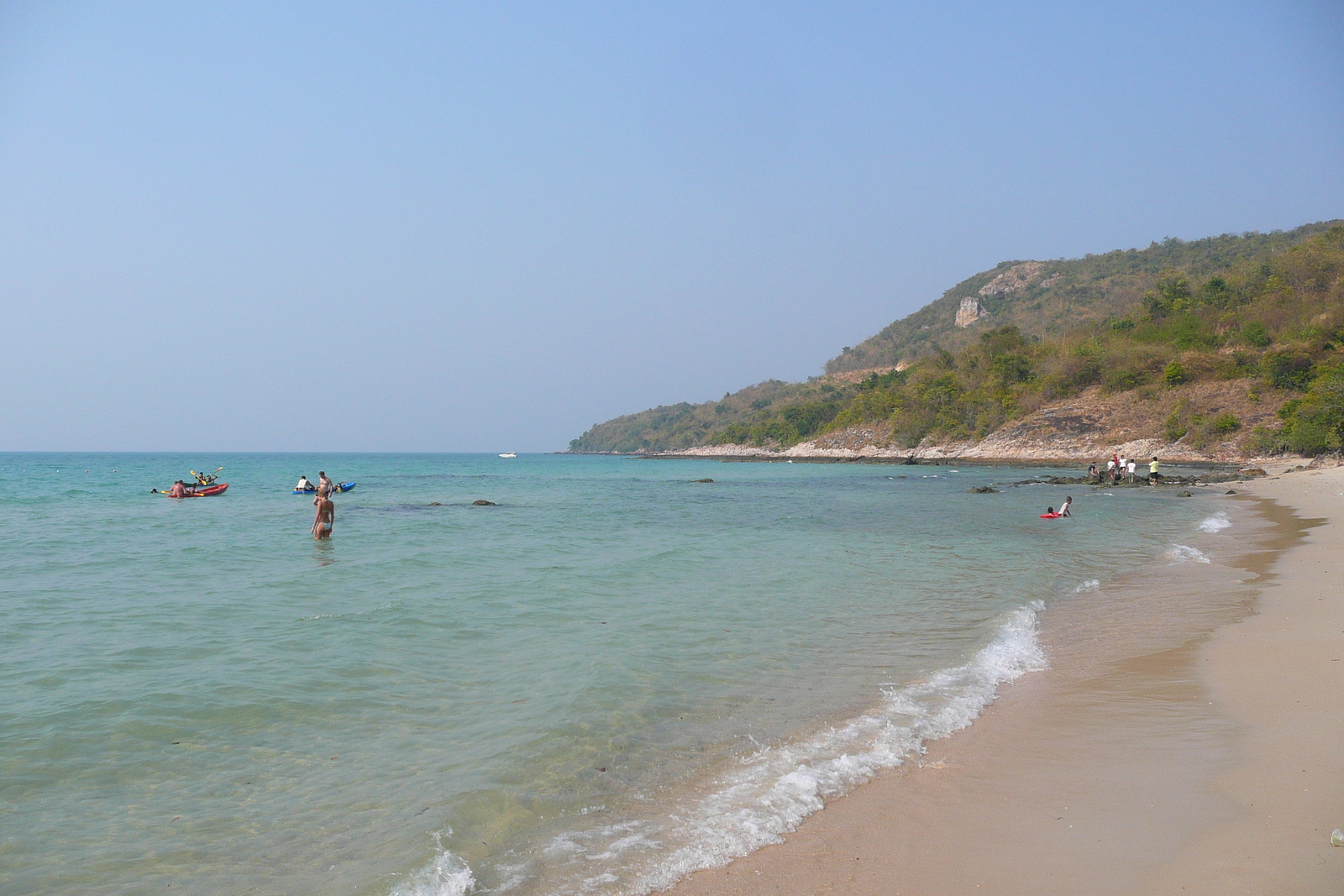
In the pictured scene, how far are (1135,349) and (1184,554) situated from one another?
2900 inches

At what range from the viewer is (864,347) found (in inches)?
7101

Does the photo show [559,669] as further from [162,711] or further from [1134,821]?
[1134,821]

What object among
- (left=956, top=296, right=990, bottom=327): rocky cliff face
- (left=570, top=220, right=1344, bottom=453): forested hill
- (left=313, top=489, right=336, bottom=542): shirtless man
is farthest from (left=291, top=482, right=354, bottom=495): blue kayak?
(left=956, top=296, right=990, bottom=327): rocky cliff face

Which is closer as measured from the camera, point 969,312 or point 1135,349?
point 1135,349

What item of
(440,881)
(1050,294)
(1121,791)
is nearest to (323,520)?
(440,881)

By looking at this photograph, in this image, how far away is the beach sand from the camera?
3537 mm

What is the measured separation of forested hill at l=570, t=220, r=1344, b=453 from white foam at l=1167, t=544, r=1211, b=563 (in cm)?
3517

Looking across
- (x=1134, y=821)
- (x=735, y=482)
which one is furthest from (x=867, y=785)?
(x=735, y=482)

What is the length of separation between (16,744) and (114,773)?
113cm

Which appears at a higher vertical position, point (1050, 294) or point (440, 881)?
point (1050, 294)

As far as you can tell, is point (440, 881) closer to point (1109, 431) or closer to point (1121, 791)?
point (1121, 791)

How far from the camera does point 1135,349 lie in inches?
3036

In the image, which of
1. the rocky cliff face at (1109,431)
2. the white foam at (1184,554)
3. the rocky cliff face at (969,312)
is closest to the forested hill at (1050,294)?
the rocky cliff face at (969,312)

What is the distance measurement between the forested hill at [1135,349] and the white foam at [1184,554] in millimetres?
35167
